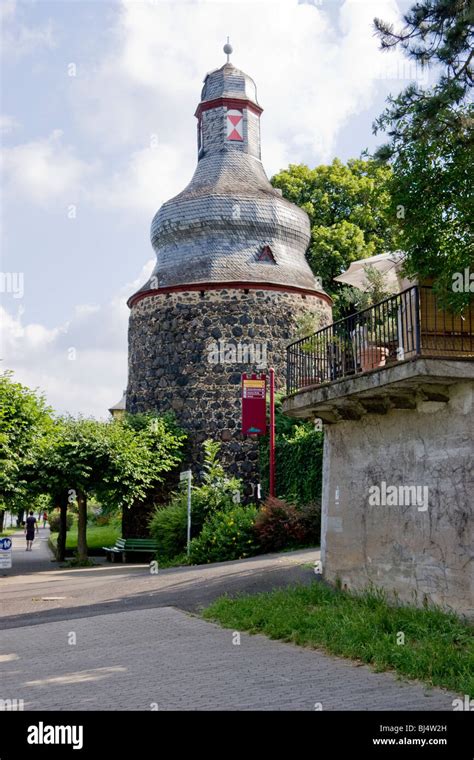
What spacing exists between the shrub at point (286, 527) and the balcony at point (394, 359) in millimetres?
6200

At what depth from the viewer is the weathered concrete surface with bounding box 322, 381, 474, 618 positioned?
10.0 m

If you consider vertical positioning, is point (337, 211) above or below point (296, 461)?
above

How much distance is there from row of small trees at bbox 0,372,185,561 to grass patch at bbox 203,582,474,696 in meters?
10.7

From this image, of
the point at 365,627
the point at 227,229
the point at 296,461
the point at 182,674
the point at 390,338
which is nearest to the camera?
the point at 182,674

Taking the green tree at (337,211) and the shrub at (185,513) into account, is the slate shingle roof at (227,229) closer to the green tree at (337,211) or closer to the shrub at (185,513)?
the green tree at (337,211)

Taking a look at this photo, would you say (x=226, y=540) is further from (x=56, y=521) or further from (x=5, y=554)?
(x=56, y=521)

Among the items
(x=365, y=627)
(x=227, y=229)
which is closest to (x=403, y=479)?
(x=365, y=627)

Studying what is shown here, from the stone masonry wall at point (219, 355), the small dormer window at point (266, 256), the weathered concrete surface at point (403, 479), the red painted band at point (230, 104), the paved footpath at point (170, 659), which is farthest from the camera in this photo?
the red painted band at point (230, 104)

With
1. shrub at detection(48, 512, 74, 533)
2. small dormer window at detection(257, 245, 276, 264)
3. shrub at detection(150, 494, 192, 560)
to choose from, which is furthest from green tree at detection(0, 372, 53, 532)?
shrub at detection(48, 512, 74, 533)

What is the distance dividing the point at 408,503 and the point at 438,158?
14.8 ft

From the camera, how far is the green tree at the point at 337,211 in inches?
1291

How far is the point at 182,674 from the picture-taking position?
883cm

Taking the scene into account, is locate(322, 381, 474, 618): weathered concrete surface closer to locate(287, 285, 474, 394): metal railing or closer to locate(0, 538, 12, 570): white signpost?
locate(287, 285, 474, 394): metal railing

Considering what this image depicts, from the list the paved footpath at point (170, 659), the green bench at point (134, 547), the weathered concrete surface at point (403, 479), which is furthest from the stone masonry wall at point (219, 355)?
the weathered concrete surface at point (403, 479)
